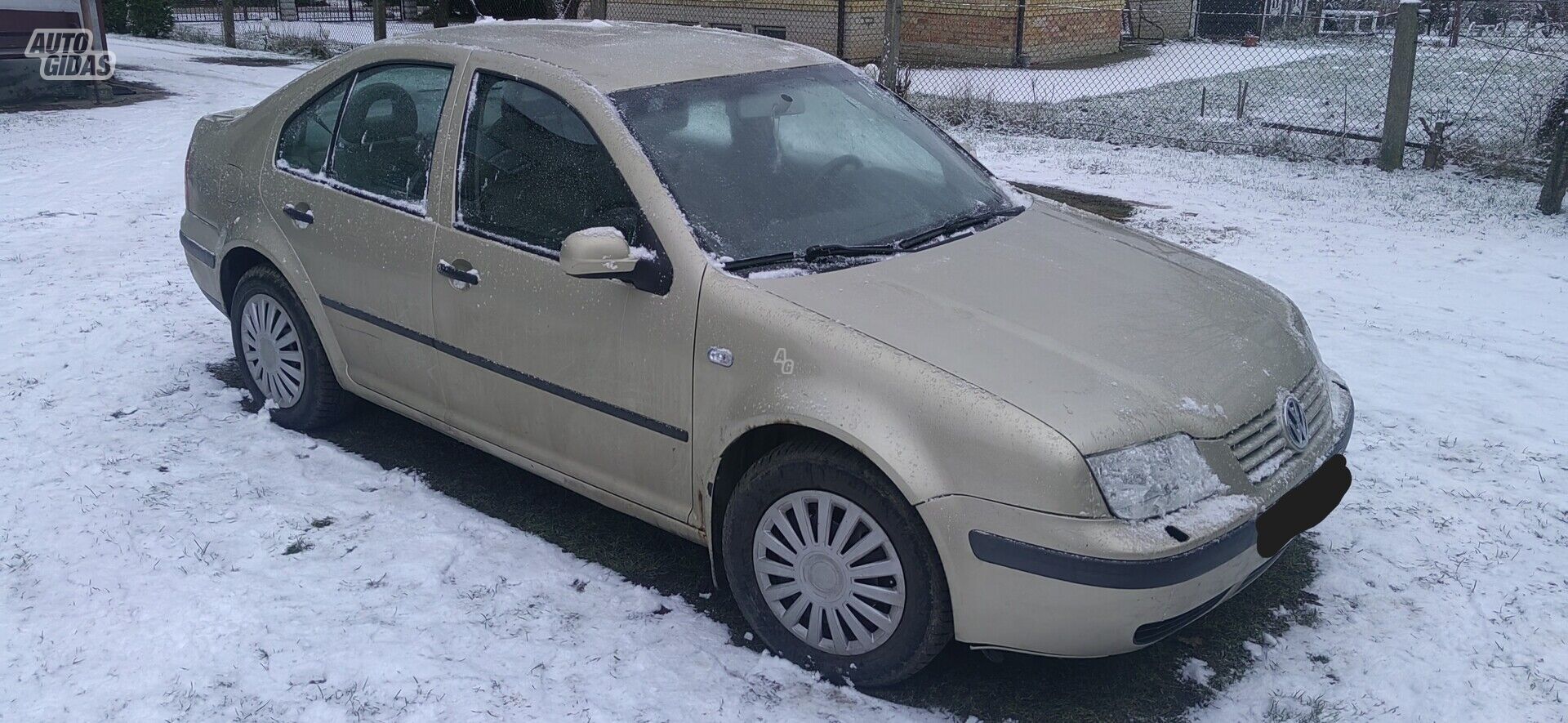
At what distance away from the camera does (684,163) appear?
3463mm

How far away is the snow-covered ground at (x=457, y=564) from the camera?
10.2ft

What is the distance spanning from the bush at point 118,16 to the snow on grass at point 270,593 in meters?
22.5

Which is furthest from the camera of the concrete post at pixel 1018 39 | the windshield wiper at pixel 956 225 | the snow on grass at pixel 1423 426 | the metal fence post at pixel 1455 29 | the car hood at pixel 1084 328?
the concrete post at pixel 1018 39

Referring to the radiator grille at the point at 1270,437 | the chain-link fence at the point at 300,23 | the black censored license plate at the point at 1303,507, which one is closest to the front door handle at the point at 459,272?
the radiator grille at the point at 1270,437

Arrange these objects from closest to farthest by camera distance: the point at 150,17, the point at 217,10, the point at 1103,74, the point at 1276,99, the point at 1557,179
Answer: the point at 1557,179
the point at 1276,99
the point at 1103,74
the point at 150,17
the point at 217,10

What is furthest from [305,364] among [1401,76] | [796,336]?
[1401,76]

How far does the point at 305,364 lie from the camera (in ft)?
14.9

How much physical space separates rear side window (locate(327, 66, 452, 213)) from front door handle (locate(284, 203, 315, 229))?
0.52 ft

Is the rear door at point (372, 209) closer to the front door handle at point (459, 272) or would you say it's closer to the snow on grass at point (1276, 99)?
the front door handle at point (459, 272)

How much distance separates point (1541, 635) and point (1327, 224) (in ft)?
16.4

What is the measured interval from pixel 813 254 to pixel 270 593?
6.23 feet

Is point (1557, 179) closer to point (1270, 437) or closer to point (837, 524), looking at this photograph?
point (1270, 437)

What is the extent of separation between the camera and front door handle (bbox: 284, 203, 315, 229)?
4281 millimetres

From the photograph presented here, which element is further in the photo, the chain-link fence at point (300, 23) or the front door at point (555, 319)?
the chain-link fence at point (300, 23)
